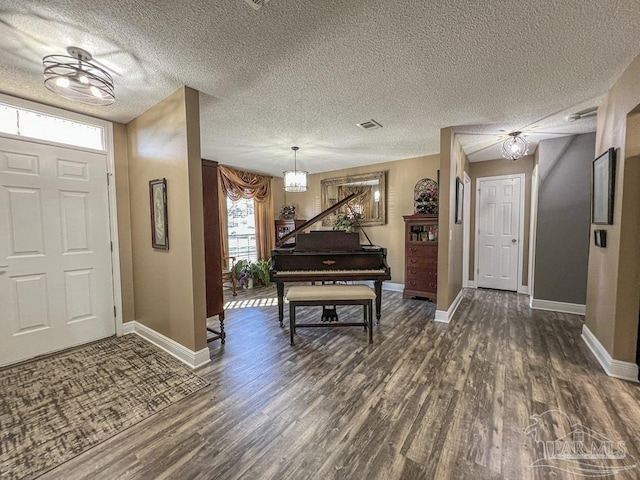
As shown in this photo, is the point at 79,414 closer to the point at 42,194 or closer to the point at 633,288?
the point at 42,194

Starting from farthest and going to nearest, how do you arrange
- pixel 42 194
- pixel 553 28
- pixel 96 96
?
pixel 42 194
pixel 96 96
pixel 553 28

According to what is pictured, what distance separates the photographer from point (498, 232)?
5.00 metres

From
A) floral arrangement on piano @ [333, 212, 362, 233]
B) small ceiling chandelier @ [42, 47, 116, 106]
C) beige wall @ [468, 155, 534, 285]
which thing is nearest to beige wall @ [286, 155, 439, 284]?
floral arrangement on piano @ [333, 212, 362, 233]

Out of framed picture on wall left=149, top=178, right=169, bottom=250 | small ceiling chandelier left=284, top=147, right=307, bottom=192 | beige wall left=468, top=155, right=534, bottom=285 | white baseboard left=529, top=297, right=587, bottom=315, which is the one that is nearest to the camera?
framed picture on wall left=149, top=178, right=169, bottom=250

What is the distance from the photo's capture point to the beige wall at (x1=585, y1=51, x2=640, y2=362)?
2.13 m

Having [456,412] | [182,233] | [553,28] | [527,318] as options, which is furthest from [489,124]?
[182,233]

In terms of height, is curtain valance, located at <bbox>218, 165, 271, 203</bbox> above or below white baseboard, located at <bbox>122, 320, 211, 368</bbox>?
above

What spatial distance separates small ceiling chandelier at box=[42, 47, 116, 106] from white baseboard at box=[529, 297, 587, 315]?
18.3ft

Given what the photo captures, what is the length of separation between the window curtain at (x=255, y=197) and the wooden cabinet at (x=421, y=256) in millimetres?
3082

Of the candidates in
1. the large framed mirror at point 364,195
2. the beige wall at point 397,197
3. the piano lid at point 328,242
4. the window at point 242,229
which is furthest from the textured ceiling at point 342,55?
the window at point 242,229

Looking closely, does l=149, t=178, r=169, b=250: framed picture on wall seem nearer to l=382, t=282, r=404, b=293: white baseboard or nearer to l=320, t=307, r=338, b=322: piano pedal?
l=320, t=307, r=338, b=322: piano pedal

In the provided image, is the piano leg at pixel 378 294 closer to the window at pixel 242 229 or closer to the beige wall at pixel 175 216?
the beige wall at pixel 175 216

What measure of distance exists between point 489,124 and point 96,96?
3.96 m

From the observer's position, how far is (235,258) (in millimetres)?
5598
